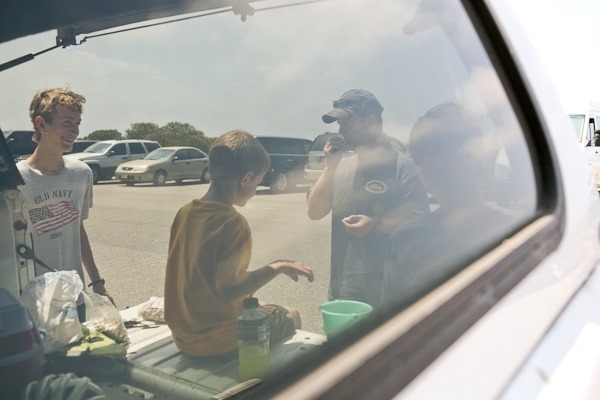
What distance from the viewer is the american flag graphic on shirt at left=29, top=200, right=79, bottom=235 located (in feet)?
3.50

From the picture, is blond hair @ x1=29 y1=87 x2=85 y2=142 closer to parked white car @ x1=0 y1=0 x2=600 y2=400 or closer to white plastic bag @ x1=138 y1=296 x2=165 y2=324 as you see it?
parked white car @ x1=0 y1=0 x2=600 y2=400

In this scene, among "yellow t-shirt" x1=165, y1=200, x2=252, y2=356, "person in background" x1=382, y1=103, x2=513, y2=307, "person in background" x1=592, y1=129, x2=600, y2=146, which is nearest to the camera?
"yellow t-shirt" x1=165, y1=200, x2=252, y2=356

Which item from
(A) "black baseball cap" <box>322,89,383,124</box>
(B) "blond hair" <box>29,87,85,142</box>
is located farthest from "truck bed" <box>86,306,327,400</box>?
(A) "black baseball cap" <box>322,89,383,124</box>

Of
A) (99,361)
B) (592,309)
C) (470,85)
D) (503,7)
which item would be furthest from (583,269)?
(99,361)

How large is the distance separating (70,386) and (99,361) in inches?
3.8

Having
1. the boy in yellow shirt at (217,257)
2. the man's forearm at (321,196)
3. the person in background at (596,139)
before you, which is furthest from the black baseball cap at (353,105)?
the person in background at (596,139)

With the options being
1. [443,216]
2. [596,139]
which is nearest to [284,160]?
[443,216]

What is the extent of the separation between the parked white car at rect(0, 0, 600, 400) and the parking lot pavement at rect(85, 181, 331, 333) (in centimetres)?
2

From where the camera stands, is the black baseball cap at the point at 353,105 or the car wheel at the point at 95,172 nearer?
the car wheel at the point at 95,172

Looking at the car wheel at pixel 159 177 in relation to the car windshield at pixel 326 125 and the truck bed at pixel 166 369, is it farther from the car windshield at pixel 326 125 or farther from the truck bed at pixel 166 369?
the truck bed at pixel 166 369

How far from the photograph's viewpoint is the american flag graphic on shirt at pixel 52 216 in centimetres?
107

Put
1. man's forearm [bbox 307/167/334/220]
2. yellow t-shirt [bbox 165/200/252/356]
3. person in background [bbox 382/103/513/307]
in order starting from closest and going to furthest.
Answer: yellow t-shirt [bbox 165/200/252/356] < man's forearm [bbox 307/167/334/220] < person in background [bbox 382/103/513/307]

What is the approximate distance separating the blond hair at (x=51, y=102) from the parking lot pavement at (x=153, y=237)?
156mm

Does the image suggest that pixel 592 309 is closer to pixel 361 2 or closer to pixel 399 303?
pixel 399 303
